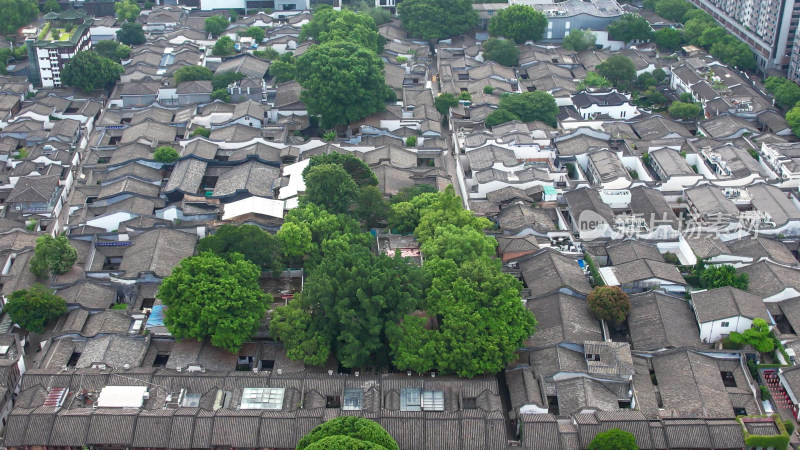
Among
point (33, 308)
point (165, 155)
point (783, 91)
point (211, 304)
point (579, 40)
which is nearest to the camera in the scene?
point (211, 304)

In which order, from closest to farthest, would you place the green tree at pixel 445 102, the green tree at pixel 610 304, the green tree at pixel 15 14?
the green tree at pixel 610 304, the green tree at pixel 445 102, the green tree at pixel 15 14

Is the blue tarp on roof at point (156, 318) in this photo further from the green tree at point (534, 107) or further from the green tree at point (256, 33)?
the green tree at point (256, 33)

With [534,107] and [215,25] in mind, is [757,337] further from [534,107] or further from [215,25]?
[215,25]

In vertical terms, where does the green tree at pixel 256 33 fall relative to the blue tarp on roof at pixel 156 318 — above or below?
above

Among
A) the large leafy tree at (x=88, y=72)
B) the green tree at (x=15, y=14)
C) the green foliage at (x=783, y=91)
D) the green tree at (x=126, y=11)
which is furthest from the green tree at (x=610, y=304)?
Result: the green tree at (x=15, y=14)

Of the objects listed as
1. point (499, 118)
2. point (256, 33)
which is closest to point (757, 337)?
point (499, 118)

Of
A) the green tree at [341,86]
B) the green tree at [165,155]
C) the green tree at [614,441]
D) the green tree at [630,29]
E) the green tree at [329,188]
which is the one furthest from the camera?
the green tree at [630,29]

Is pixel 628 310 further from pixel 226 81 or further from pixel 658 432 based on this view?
pixel 226 81
